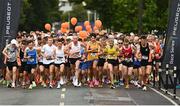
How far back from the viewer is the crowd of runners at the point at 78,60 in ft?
78.5

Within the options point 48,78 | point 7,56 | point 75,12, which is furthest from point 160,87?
point 75,12

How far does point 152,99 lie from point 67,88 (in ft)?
14.7

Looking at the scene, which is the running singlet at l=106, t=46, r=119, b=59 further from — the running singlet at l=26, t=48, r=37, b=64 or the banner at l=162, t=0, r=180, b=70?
the running singlet at l=26, t=48, r=37, b=64

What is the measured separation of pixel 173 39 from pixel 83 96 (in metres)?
5.01

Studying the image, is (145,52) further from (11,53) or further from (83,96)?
(11,53)

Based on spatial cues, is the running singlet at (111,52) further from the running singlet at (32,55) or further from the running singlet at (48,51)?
the running singlet at (32,55)

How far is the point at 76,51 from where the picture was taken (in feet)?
80.4

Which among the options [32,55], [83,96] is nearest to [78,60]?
[32,55]

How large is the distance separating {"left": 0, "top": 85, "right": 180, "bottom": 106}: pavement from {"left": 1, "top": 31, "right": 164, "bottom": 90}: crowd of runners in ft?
2.23

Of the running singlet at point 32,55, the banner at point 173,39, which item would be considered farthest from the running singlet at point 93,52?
the banner at point 173,39

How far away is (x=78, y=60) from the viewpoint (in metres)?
24.6

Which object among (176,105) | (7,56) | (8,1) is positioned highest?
(8,1)

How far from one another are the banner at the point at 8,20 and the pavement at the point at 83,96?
6.89 ft

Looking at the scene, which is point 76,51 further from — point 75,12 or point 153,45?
point 75,12
